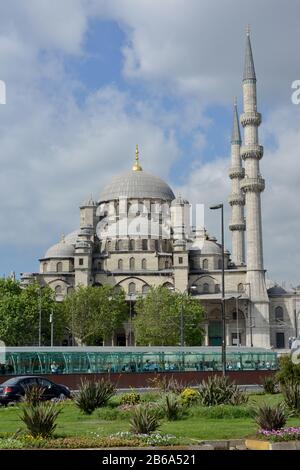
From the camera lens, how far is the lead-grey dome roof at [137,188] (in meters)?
92.4

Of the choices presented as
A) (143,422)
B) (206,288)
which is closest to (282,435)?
(143,422)

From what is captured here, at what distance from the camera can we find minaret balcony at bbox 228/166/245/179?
83.1 metres

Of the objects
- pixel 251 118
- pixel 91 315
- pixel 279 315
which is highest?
pixel 251 118

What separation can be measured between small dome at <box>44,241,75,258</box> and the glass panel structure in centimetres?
4191

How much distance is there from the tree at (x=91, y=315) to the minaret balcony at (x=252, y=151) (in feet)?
66.6

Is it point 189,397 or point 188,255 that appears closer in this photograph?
point 189,397

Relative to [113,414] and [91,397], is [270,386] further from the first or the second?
[113,414]

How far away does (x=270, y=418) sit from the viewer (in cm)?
1462

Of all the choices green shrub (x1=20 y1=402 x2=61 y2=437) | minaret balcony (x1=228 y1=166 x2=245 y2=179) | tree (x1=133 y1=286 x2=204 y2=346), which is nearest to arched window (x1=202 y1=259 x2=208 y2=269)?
minaret balcony (x1=228 y1=166 x2=245 y2=179)

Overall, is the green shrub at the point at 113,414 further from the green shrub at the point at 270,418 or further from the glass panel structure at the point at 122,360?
the glass panel structure at the point at 122,360

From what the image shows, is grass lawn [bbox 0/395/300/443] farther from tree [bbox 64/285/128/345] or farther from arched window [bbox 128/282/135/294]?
arched window [bbox 128/282/135/294]

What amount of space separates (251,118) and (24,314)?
30194mm

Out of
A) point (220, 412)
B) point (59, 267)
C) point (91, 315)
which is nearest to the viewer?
point (220, 412)

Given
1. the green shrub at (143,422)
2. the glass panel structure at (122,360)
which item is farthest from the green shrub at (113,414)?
the glass panel structure at (122,360)
